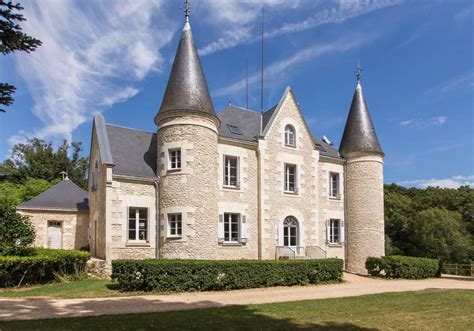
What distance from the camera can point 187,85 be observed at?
18844 mm

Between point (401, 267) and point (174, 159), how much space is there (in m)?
12.2

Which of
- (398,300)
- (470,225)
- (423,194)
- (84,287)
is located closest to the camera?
(398,300)

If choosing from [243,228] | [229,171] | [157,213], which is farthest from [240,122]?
[157,213]

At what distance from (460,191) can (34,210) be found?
43275 mm

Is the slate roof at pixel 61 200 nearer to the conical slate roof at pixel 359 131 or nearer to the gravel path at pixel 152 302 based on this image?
the gravel path at pixel 152 302

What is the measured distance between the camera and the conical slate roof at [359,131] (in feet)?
80.0

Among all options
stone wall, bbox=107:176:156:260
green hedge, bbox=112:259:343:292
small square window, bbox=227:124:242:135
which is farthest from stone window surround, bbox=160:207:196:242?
small square window, bbox=227:124:242:135

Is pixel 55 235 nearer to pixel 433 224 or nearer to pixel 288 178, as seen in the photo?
pixel 288 178

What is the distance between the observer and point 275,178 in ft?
→ 70.8

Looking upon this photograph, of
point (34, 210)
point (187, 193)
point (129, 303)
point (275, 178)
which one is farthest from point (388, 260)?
point (34, 210)

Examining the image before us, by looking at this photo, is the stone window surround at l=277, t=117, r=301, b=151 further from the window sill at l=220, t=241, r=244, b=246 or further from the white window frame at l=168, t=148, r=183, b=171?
the white window frame at l=168, t=148, r=183, b=171

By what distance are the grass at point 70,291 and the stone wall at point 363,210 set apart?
1409cm

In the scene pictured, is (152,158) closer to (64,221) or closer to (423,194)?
(64,221)

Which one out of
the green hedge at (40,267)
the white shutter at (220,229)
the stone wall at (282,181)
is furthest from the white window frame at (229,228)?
the green hedge at (40,267)
